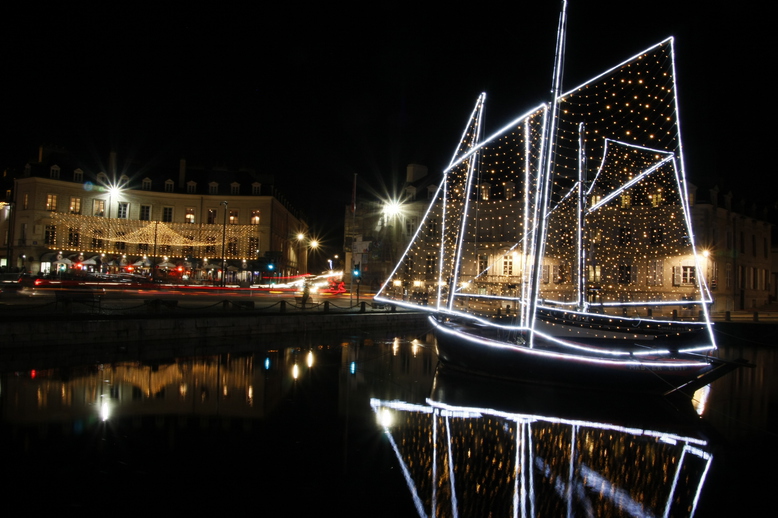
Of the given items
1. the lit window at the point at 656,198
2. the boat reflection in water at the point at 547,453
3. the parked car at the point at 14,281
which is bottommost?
the boat reflection in water at the point at 547,453

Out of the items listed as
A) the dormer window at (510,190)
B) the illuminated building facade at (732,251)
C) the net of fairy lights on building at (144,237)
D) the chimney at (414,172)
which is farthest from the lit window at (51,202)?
the illuminated building facade at (732,251)

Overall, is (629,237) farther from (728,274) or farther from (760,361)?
(760,361)

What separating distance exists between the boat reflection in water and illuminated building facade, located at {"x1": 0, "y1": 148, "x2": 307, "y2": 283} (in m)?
40.6

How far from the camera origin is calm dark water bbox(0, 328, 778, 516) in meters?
7.14

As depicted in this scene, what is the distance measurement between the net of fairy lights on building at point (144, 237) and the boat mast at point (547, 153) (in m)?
37.0

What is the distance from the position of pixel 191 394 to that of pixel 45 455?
4.62 metres

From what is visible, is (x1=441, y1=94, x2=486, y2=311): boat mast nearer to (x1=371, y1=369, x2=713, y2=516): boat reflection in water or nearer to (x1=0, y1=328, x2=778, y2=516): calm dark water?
(x1=0, y1=328, x2=778, y2=516): calm dark water

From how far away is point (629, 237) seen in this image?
3653cm

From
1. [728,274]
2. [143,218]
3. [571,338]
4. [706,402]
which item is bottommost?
[706,402]

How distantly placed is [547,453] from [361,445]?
9.81ft

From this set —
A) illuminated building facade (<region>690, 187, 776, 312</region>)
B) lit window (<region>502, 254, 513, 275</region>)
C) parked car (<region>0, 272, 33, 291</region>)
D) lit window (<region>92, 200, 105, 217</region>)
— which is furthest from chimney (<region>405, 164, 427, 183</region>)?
lit window (<region>92, 200, 105, 217</region>)

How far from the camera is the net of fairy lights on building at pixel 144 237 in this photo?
48.5 m

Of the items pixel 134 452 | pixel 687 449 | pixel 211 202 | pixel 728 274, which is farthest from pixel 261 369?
pixel 211 202

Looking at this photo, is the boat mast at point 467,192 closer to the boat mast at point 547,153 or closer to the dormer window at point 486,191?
the boat mast at point 547,153
